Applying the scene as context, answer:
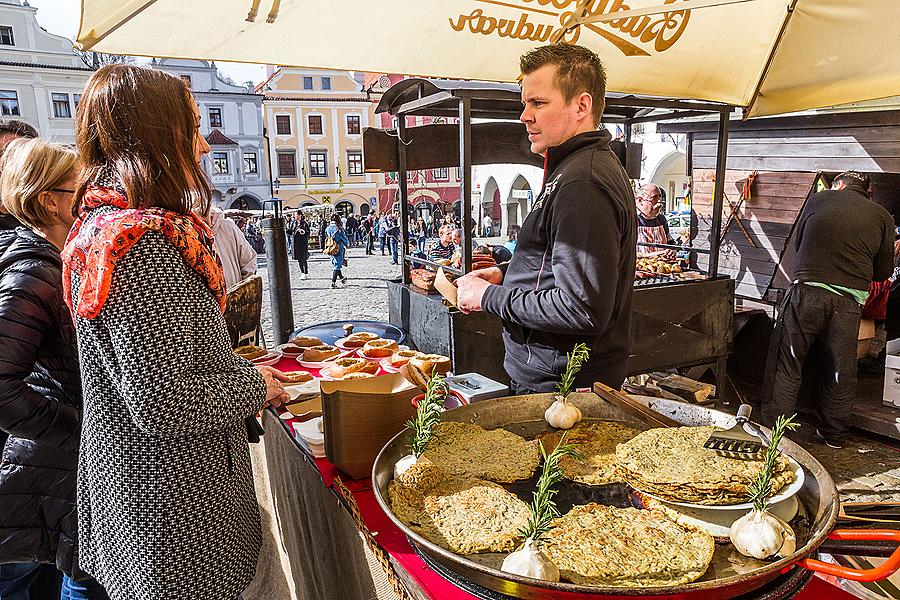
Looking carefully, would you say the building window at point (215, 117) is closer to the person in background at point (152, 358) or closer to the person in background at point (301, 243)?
the person in background at point (301, 243)

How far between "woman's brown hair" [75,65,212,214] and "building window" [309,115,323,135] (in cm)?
4047

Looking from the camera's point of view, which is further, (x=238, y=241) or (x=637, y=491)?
(x=238, y=241)

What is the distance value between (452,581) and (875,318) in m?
6.72

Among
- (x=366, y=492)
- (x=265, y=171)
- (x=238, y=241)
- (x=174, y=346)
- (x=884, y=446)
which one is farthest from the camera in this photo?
(x=265, y=171)

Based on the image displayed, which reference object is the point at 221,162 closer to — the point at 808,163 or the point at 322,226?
the point at 322,226

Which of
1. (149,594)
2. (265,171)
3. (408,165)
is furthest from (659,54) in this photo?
(265,171)

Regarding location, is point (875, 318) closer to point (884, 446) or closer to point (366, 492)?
point (884, 446)

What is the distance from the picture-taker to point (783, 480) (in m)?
1.51

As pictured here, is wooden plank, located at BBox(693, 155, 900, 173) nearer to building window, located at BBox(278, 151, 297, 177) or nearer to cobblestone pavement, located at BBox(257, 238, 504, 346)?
cobblestone pavement, located at BBox(257, 238, 504, 346)

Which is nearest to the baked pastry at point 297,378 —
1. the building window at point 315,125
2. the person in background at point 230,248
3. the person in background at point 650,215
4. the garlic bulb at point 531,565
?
the garlic bulb at point 531,565

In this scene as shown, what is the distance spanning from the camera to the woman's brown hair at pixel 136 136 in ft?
4.90

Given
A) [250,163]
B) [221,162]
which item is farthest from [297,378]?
[250,163]

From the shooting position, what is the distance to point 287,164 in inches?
1560

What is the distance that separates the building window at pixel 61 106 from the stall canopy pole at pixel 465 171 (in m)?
33.9
